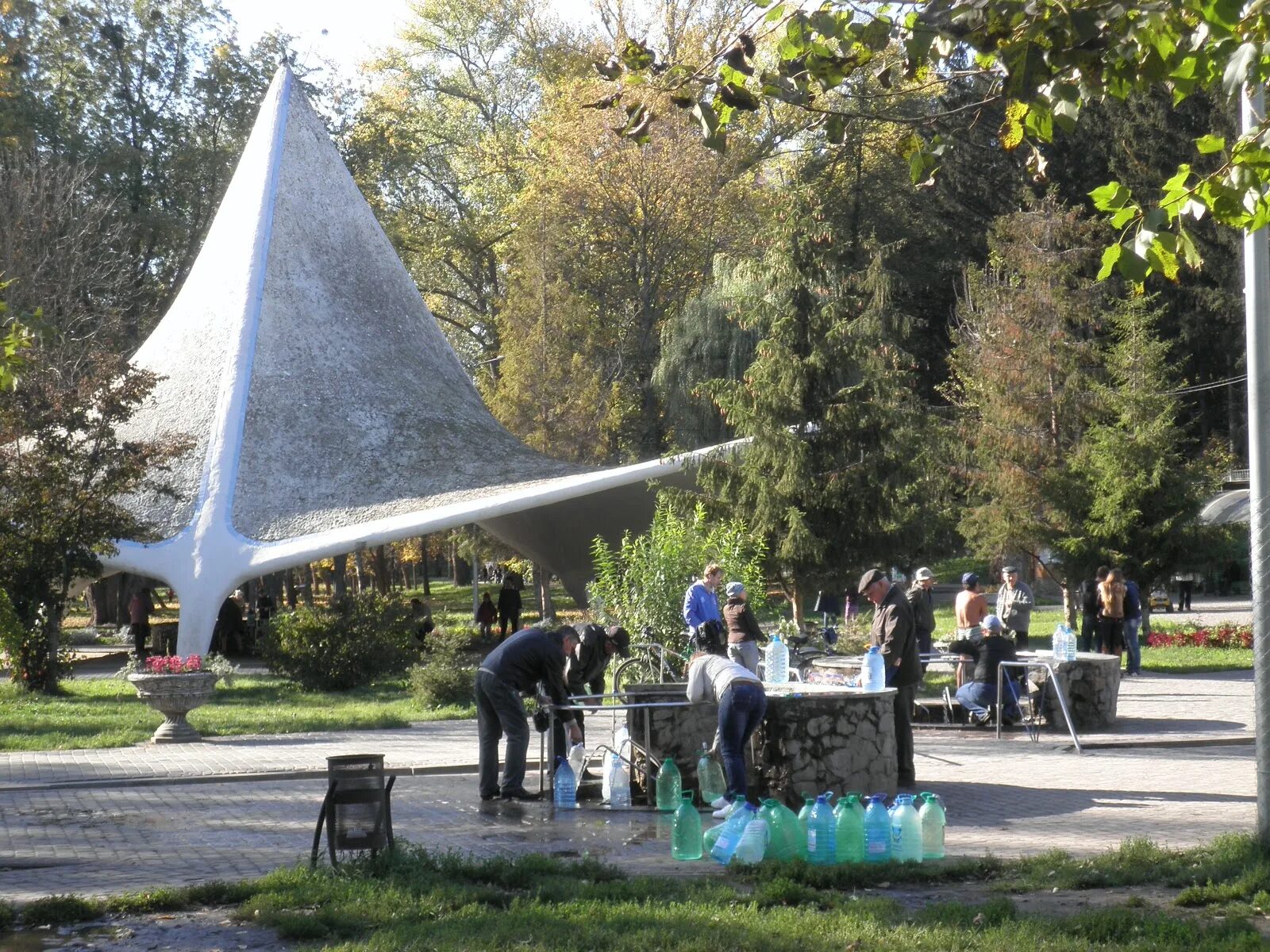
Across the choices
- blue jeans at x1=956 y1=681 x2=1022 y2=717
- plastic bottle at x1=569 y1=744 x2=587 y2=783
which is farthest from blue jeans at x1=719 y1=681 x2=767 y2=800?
blue jeans at x1=956 y1=681 x2=1022 y2=717

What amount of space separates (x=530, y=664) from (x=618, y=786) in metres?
1.02

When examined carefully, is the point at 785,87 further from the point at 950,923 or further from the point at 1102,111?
the point at 1102,111

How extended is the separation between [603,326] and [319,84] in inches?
485

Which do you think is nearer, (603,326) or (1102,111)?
(603,326)

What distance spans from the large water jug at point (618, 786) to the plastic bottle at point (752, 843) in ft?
8.15

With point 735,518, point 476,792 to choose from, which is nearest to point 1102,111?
point 735,518

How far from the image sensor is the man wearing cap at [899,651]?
10484 mm

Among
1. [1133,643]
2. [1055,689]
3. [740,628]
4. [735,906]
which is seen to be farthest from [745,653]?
[1133,643]

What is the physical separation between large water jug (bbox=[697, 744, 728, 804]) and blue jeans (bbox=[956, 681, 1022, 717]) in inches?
201

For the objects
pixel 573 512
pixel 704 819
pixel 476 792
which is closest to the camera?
pixel 704 819

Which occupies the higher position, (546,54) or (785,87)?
(546,54)

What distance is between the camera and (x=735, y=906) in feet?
21.1

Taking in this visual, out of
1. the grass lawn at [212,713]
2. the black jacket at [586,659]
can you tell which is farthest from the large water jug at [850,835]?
the grass lawn at [212,713]

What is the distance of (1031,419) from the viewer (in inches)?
1096
